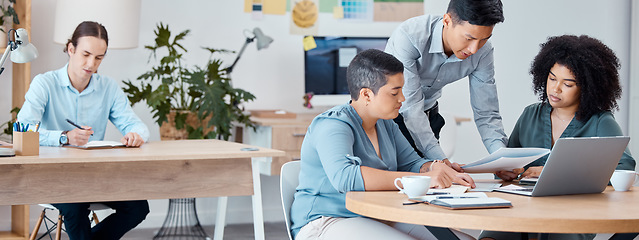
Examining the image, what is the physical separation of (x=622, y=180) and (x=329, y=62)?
9.80 feet

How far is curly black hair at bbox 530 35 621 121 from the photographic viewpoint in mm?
2180

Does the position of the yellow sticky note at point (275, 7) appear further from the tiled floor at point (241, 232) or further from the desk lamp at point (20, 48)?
the desk lamp at point (20, 48)

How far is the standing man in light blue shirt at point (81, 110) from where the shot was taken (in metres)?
2.89

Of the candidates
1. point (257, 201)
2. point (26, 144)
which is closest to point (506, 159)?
point (257, 201)

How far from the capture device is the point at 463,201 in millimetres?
1493

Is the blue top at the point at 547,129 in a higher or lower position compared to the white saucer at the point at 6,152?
higher

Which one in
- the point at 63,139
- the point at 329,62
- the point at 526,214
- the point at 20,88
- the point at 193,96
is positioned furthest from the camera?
the point at 329,62

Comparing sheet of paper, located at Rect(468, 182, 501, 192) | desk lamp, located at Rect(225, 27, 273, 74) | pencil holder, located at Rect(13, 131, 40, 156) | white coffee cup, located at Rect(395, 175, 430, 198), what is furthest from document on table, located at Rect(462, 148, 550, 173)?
desk lamp, located at Rect(225, 27, 273, 74)

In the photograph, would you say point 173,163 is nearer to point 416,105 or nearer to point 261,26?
point 416,105

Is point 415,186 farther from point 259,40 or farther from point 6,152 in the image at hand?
point 259,40

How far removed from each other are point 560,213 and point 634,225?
0.45 ft

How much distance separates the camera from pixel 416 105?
7.52 ft

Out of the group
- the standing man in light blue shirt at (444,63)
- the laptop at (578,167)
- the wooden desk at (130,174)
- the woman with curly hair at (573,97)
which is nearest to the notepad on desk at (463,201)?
the laptop at (578,167)

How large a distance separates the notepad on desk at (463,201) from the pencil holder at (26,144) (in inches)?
60.4
